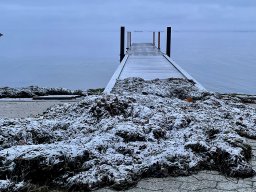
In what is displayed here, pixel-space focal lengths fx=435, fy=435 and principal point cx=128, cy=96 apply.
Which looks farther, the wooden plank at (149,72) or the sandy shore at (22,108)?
the wooden plank at (149,72)

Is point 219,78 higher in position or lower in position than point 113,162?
lower

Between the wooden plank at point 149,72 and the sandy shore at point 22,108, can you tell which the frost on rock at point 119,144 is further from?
the wooden plank at point 149,72

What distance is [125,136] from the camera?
17.8 ft

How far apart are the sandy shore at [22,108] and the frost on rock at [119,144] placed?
64.1 inches

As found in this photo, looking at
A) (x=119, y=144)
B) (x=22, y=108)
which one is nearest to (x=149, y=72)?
(x=22, y=108)

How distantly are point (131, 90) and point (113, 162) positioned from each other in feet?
20.5

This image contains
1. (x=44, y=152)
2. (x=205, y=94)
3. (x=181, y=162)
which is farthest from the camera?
(x=205, y=94)

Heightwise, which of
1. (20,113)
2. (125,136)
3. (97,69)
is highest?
(125,136)

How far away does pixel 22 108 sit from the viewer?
960cm

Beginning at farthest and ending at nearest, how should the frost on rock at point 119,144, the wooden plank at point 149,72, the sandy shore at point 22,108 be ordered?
the wooden plank at point 149,72, the sandy shore at point 22,108, the frost on rock at point 119,144

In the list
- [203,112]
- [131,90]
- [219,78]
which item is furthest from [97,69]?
[203,112]

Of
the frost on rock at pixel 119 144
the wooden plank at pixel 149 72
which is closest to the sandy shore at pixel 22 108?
the frost on rock at pixel 119 144

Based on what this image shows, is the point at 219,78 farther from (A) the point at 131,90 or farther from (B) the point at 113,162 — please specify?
(B) the point at 113,162

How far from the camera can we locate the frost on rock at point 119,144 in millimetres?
4477
